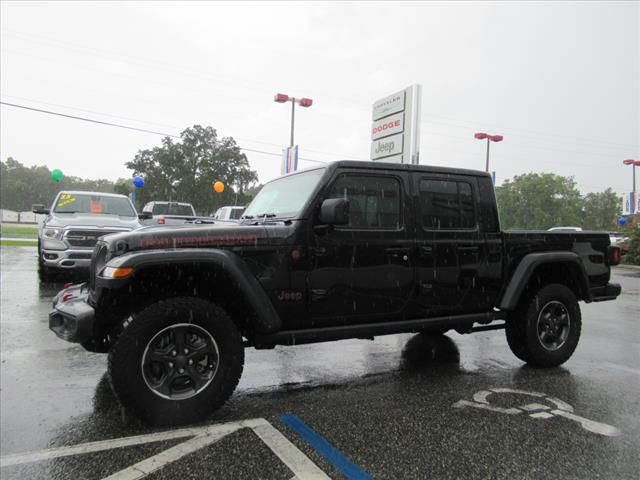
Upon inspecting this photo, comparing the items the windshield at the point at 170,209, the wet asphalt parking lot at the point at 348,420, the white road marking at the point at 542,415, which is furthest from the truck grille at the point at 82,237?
the windshield at the point at 170,209

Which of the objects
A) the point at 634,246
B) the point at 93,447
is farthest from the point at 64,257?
the point at 634,246

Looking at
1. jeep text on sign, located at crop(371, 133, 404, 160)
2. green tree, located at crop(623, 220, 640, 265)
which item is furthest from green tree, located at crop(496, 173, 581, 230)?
jeep text on sign, located at crop(371, 133, 404, 160)

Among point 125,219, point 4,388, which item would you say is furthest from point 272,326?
point 125,219

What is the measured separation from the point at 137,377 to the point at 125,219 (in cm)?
765

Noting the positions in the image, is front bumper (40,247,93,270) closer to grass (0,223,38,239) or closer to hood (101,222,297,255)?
hood (101,222,297,255)

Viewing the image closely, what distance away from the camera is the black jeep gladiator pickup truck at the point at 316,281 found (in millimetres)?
3119

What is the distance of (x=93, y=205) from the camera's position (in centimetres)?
1020

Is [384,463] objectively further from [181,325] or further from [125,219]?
[125,219]

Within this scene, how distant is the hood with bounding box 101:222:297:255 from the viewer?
314 centimetres

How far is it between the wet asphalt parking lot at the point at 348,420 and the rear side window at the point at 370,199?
4.69 ft

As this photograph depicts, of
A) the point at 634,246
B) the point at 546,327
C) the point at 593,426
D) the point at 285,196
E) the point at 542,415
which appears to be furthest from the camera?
the point at 634,246

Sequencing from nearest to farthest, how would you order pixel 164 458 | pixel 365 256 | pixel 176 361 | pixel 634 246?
pixel 164 458
pixel 176 361
pixel 365 256
pixel 634 246

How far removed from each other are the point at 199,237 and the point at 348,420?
1.66 metres

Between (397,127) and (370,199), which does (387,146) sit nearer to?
(397,127)
